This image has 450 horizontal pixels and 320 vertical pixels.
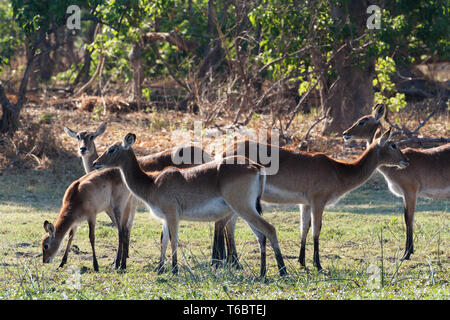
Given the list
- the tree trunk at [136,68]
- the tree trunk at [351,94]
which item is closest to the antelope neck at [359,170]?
the tree trunk at [351,94]

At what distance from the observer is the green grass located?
21.0 ft

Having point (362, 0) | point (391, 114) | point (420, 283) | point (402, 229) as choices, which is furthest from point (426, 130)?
point (420, 283)

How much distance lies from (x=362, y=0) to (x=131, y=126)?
5910 millimetres

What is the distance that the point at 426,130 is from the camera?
1670cm

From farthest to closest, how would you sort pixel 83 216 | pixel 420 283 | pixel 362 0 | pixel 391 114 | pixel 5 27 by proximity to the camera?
1. pixel 5 27
2. pixel 391 114
3. pixel 362 0
4. pixel 83 216
5. pixel 420 283

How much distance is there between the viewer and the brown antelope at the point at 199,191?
755cm

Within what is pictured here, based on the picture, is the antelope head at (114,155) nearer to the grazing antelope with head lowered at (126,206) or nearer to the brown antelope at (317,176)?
the grazing antelope with head lowered at (126,206)

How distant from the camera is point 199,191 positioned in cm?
774

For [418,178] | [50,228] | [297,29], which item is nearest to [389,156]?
[418,178]

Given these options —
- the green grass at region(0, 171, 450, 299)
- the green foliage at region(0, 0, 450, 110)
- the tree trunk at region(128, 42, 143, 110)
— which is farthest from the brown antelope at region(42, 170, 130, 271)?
the tree trunk at region(128, 42, 143, 110)

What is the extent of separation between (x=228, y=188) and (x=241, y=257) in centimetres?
141

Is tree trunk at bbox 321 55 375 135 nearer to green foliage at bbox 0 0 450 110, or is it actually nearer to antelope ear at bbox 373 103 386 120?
green foliage at bbox 0 0 450 110
